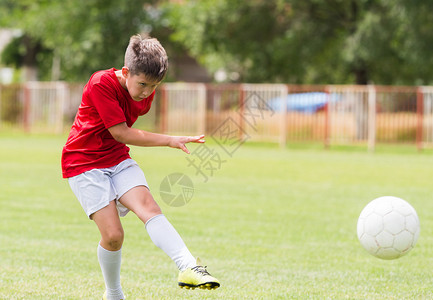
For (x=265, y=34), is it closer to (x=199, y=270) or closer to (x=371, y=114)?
(x=371, y=114)

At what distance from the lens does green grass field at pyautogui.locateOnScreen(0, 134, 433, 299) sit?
5406 mm

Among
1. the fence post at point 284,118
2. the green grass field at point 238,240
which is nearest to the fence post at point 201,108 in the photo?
the fence post at point 284,118

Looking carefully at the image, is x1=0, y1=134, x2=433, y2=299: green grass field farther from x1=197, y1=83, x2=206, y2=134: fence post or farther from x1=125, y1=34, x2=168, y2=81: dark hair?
x1=197, y1=83, x2=206, y2=134: fence post

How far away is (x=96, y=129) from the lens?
4.57 m

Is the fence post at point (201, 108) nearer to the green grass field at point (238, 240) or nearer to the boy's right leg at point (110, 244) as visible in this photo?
the green grass field at point (238, 240)

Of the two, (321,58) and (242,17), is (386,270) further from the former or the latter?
(321,58)

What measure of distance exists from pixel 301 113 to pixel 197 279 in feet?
70.1

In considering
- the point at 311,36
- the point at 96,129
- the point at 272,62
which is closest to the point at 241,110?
the point at 311,36

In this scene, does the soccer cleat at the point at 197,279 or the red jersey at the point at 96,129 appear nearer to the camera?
the soccer cleat at the point at 197,279

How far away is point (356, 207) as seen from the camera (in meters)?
10.4

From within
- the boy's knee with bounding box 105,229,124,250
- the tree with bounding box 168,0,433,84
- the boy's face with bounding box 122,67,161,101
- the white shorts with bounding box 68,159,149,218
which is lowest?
the boy's knee with bounding box 105,229,124,250

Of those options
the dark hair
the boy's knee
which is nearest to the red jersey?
the dark hair

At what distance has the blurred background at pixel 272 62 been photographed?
24.9 metres

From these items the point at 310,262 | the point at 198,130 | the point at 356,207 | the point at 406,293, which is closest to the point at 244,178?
the point at 356,207
